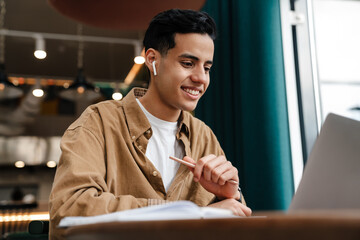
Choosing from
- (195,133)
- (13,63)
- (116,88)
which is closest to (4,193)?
(13,63)

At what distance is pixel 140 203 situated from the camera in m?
0.97

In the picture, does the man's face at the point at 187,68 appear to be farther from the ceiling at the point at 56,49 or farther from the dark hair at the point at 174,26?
the ceiling at the point at 56,49

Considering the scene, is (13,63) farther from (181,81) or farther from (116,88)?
(181,81)

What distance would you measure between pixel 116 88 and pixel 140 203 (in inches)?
221

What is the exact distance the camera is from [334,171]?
2.66 feet

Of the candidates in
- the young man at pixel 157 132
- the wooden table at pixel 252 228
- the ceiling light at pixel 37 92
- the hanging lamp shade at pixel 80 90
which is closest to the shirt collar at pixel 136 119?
the young man at pixel 157 132

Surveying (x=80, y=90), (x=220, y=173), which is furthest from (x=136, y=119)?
(x=80, y=90)

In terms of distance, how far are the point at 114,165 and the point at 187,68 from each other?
1.36ft

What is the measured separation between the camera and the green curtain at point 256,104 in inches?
75.2

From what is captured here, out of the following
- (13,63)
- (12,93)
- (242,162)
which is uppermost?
(13,63)

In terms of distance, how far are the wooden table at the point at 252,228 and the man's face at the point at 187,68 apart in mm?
873

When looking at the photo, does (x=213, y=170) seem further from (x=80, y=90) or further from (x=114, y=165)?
(x=80, y=90)

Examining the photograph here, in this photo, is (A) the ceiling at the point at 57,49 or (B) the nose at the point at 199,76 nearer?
(B) the nose at the point at 199,76

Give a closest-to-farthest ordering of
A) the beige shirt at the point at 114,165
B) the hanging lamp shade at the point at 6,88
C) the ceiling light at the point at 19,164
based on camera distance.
→ 1. the beige shirt at the point at 114,165
2. the hanging lamp shade at the point at 6,88
3. the ceiling light at the point at 19,164
